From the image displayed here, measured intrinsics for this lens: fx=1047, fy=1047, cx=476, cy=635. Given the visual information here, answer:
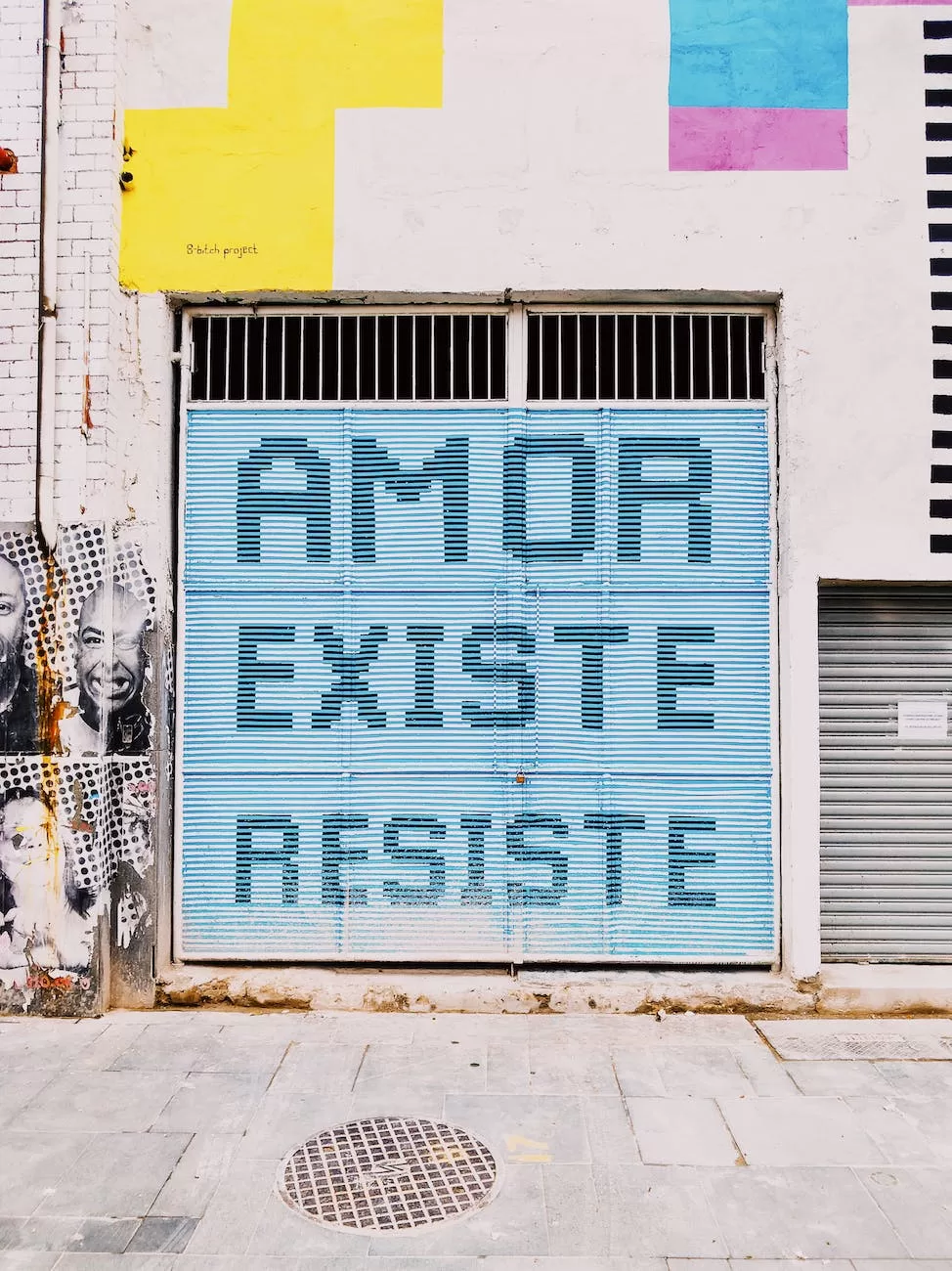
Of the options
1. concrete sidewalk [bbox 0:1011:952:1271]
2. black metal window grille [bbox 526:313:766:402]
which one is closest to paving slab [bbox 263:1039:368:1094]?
concrete sidewalk [bbox 0:1011:952:1271]

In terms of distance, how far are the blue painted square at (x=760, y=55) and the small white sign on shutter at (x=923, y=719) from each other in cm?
374

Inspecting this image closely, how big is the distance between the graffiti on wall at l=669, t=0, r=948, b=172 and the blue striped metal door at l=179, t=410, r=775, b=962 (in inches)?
63.2

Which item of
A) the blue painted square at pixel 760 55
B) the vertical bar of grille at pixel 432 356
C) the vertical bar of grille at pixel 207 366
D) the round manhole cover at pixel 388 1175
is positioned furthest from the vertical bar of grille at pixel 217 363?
the round manhole cover at pixel 388 1175

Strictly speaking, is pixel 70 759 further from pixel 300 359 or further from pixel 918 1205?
pixel 918 1205

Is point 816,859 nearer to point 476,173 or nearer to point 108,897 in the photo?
point 108,897

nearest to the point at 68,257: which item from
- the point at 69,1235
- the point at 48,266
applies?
the point at 48,266

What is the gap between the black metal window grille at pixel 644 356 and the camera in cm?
669

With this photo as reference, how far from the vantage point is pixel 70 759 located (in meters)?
6.29

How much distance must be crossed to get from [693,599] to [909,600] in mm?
1387

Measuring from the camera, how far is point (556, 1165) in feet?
14.6

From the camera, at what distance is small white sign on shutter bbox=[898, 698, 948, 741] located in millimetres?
6645

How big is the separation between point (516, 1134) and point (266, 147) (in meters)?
5.81

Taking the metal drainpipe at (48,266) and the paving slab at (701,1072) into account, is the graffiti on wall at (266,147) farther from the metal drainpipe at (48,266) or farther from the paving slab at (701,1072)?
the paving slab at (701,1072)

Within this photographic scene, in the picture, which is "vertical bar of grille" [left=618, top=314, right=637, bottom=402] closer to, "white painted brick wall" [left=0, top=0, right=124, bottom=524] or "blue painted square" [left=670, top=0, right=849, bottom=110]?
"blue painted square" [left=670, top=0, right=849, bottom=110]
